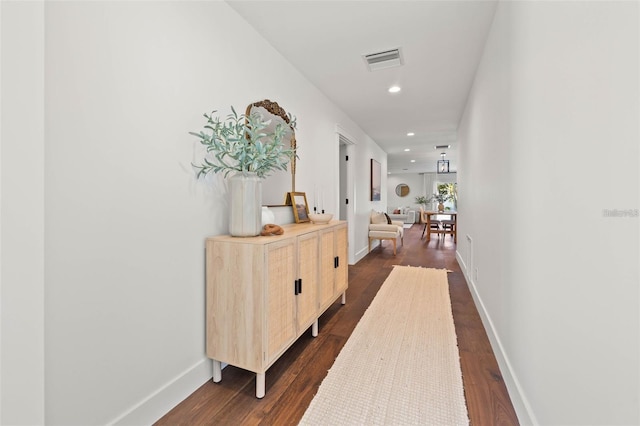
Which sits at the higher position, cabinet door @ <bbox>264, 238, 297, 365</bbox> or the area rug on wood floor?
cabinet door @ <bbox>264, 238, 297, 365</bbox>

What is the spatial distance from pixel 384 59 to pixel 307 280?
2.12 meters

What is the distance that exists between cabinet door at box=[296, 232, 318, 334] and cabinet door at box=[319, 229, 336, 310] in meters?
0.10

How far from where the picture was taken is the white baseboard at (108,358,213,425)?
1272mm

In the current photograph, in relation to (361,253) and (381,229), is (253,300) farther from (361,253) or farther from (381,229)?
(381,229)

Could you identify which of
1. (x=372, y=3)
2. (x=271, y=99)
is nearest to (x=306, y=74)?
(x=271, y=99)

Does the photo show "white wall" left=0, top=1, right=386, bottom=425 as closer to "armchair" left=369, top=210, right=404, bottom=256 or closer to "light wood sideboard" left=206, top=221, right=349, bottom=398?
"light wood sideboard" left=206, top=221, right=349, bottom=398

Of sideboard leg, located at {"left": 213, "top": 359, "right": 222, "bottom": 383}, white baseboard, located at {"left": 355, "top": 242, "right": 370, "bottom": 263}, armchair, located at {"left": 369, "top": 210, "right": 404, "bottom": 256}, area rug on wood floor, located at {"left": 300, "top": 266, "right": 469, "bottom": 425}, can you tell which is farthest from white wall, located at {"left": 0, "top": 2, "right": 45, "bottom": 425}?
armchair, located at {"left": 369, "top": 210, "right": 404, "bottom": 256}

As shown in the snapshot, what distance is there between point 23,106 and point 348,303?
270cm

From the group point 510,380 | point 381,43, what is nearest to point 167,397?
point 510,380

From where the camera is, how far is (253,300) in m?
1.49

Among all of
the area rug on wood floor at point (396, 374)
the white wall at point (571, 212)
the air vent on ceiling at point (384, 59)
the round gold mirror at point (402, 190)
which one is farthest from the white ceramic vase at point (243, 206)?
the round gold mirror at point (402, 190)

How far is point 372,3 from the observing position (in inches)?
73.2

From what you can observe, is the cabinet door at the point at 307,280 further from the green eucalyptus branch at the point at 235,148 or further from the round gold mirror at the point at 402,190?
the round gold mirror at the point at 402,190

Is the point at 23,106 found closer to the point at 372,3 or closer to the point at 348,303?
the point at 372,3
